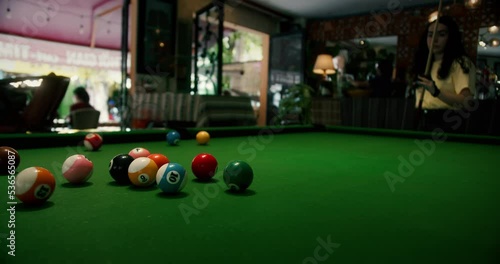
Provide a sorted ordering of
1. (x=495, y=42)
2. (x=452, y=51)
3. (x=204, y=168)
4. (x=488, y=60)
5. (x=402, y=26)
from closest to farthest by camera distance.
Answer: (x=204, y=168)
(x=452, y=51)
(x=495, y=42)
(x=488, y=60)
(x=402, y=26)

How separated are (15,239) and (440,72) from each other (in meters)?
3.52

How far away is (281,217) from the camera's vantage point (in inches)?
33.8

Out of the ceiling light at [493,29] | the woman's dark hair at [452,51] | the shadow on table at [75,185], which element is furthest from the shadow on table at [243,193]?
the ceiling light at [493,29]

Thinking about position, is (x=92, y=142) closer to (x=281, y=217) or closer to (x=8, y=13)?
(x=281, y=217)

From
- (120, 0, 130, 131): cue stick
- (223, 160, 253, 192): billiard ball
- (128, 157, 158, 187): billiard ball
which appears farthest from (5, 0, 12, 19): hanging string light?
(223, 160, 253, 192): billiard ball

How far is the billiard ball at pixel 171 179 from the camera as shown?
110 centimetres

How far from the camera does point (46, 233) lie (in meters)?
0.71

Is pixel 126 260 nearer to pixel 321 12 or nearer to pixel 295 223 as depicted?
pixel 295 223

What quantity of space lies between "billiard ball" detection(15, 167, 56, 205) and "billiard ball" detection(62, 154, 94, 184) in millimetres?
198

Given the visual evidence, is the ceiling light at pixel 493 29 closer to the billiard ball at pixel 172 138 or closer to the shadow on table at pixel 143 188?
the billiard ball at pixel 172 138

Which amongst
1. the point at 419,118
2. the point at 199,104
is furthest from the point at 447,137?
the point at 199,104

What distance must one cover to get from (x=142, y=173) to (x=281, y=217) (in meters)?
0.56

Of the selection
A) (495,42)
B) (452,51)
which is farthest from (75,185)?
(495,42)

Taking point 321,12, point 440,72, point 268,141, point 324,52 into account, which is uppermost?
point 321,12
